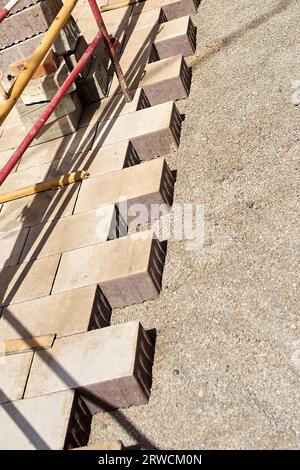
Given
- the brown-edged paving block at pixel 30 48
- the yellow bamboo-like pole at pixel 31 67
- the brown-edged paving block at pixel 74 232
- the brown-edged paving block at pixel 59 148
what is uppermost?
the yellow bamboo-like pole at pixel 31 67

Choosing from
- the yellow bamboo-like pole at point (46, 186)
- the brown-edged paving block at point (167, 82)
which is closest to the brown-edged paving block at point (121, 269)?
the yellow bamboo-like pole at point (46, 186)

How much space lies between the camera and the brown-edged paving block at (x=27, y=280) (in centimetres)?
378

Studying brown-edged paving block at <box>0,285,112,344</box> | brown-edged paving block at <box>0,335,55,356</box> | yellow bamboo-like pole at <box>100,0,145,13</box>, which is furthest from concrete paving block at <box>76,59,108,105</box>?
brown-edged paving block at <box>0,335,55,356</box>

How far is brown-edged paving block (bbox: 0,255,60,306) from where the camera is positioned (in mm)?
3775

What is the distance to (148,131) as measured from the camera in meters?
4.67

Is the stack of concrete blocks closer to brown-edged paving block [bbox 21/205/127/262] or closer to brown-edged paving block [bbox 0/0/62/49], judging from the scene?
brown-edged paving block [bbox 0/0/62/49]

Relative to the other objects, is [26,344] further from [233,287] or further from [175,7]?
[175,7]

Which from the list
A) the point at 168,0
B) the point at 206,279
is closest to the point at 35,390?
the point at 206,279

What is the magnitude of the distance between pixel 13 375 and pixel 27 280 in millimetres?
860

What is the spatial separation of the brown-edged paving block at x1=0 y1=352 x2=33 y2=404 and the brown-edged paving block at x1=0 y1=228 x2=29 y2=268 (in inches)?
38.9

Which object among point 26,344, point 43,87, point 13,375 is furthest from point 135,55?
point 13,375

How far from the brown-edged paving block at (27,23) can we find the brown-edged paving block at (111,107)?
90 centimetres

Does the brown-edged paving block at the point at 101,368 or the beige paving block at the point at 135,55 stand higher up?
the beige paving block at the point at 135,55

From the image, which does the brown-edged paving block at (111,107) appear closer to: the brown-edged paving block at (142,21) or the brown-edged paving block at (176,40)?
the brown-edged paving block at (176,40)
